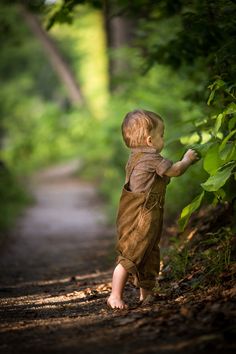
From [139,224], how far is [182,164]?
543mm

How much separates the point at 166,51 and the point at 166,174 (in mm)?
2128

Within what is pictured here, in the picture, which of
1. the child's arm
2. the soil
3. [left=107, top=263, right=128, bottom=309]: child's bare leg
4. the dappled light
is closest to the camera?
the soil

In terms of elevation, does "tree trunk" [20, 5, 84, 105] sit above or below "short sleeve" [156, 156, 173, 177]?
above

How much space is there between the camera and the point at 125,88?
45.1ft

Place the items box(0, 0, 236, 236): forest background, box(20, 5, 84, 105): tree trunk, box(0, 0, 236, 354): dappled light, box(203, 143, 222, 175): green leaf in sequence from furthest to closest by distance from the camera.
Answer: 1. box(20, 5, 84, 105): tree trunk
2. box(0, 0, 236, 236): forest background
3. box(203, 143, 222, 175): green leaf
4. box(0, 0, 236, 354): dappled light

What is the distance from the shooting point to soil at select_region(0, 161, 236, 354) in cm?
326

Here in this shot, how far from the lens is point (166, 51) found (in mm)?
6113

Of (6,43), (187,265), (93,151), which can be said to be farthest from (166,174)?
(6,43)

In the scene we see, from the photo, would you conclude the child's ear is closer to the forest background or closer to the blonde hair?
the blonde hair

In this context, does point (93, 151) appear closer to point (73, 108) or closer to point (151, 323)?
point (73, 108)

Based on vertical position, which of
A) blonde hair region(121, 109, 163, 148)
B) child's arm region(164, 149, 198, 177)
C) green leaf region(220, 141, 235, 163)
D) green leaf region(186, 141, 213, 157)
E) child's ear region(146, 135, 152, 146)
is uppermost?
blonde hair region(121, 109, 163, 148)

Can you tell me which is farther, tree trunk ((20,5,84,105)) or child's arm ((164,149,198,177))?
tree trunk ((20,5,84,105))

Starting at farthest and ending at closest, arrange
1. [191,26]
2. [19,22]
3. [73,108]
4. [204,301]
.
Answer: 1. [73,108]
2. [19,22]
3. [191,26]
4. [204,301]

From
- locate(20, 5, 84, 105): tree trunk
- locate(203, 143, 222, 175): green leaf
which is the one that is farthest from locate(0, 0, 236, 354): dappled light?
locate(20, 5, 84, 105): tree trunk
